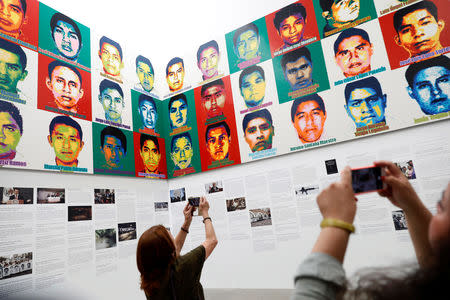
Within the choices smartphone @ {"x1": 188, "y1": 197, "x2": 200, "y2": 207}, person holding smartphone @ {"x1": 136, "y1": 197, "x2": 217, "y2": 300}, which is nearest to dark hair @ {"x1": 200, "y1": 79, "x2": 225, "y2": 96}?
smartphone @ {"x1": 188, "y1": 197, "x2": 200, "y2": 207}

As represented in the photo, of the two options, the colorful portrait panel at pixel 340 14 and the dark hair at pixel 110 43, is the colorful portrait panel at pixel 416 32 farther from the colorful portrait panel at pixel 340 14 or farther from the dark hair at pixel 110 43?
the dark hair at pixel 110 43

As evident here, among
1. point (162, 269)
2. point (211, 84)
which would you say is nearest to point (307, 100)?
point (211, 84)

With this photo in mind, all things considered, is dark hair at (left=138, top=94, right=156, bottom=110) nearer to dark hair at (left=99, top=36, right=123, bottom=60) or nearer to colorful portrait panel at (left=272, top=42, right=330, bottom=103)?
dark hair at (left=99, top=36, right=123, bottom=60)

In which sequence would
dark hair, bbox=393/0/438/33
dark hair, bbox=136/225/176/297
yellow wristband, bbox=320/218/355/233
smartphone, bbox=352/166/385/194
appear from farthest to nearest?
dark hair, bbox=393/0/438/33, dark hair, bbox=136/225/176/297, smartphone, bbox=352/166/385/194, yellow wristband, bbox=320/218/355/233

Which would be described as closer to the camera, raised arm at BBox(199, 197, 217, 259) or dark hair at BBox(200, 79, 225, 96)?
raised arm at BBox(199, 197, 217, 259)

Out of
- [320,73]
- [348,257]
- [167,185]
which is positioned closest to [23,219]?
[167,185]

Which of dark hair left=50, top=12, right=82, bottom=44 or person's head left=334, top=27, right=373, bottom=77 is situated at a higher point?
dark hair left=50, top=12, right=82, bottom=44

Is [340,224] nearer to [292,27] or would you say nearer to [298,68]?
[298,68]

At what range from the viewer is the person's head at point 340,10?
2.88m

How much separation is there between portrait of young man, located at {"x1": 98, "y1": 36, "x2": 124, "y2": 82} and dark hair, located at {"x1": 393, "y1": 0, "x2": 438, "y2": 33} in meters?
3.15

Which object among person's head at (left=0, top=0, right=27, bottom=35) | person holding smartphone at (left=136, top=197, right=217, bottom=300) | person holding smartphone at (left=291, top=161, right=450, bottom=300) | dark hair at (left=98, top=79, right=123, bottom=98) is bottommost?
person holding smartphone at (left=136, top=197, right=217, bottom=300)

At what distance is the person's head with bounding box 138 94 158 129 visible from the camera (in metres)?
3.85

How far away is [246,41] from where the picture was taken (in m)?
3.51

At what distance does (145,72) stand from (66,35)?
114 cm
